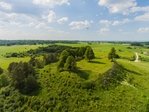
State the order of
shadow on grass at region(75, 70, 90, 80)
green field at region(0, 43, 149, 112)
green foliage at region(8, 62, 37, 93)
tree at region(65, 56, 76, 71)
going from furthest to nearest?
tree at region(65, 56, 76, 71)
shadow on grass at region(75, 70, 90, 80)
green foliage at region(8, 62, 37, 93)
green field at region(0, 43, 149, 112)

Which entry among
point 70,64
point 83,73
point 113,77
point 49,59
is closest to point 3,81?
point 49,59

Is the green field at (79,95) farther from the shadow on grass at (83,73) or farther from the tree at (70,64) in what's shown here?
the tree at (70,64)

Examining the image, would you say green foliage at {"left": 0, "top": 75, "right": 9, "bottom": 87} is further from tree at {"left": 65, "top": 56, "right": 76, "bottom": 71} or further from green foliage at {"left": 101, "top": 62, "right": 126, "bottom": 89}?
green foliage at {"left": 101, "top": 62, "right": 126, "bottom": 89}

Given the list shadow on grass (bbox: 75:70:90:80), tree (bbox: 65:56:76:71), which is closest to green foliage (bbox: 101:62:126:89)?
shadow on grass (bbox: 75:70:90:80)

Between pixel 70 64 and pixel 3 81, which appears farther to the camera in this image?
pixel 3 81

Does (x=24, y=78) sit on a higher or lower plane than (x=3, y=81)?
higher

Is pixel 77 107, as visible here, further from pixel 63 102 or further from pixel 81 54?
pixel 81 54

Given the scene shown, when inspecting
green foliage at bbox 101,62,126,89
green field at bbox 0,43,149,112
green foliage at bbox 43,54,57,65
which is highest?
green foliage at bbox 43,54,57,65

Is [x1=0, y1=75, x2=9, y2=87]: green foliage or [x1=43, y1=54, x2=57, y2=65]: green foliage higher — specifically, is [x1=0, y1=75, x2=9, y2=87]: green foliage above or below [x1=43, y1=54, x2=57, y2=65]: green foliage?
below

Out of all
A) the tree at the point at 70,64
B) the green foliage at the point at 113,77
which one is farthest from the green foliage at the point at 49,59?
the green foliage at the point at 113,77

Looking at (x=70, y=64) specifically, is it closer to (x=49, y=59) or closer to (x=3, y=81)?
(x=49, y=59)

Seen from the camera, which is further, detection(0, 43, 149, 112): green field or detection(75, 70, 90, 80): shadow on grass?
detection(75, 70, 90, 80): shadow on grass

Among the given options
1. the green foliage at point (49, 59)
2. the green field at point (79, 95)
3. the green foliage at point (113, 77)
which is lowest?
the green field at point (79, 95)
